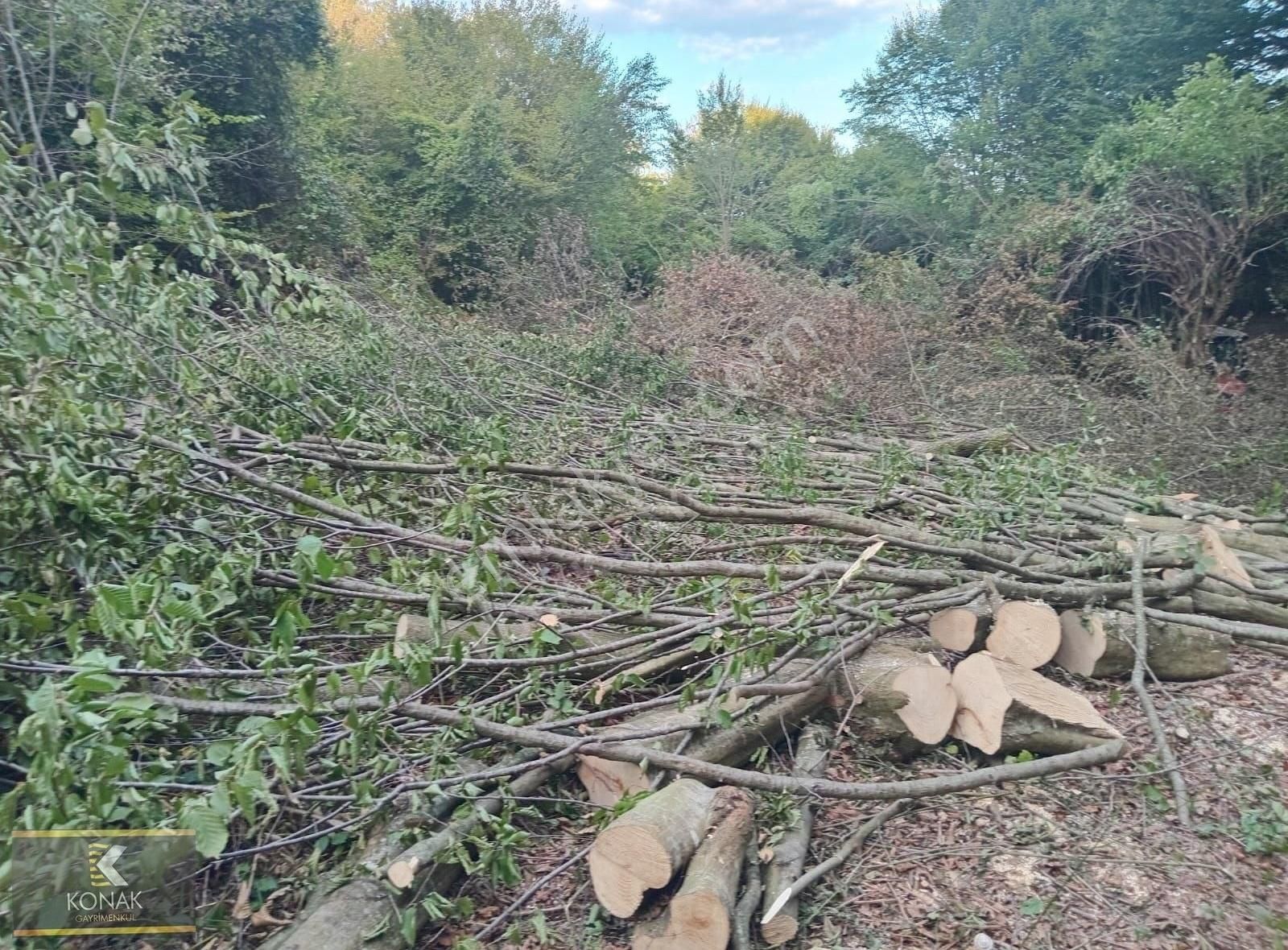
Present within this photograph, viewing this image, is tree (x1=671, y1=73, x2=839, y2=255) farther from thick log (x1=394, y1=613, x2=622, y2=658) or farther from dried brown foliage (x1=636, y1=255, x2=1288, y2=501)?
thick log (x1=394, y1=613, x2=622, y2=658)

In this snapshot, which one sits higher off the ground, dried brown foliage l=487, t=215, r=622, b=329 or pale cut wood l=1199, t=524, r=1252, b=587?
dried brown foliage l=487, t=215, r=622, b=329

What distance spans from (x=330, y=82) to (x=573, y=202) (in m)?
5.32

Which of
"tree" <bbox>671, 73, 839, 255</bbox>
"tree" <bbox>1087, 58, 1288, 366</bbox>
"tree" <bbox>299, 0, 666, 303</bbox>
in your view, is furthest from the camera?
"tree" <bbox>671, 73, 839, 255</bbox>

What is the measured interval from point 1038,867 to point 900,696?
2.07ft

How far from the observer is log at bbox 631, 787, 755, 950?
1862mm

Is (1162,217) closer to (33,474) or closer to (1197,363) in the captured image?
(1197,363)

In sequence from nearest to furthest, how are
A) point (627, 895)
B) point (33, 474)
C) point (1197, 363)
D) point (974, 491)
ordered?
1. point (627, 895)
2. point (33, 474)
3. point (974, 491)
4. point (1197, 363)

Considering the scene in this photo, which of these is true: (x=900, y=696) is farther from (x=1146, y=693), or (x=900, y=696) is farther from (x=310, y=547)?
(x=310, y=547)

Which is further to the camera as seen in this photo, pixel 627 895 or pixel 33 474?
pixel 33 474

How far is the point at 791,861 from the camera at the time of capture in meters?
2.16

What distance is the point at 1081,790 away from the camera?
2551 millimetres

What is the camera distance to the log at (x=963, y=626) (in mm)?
2965

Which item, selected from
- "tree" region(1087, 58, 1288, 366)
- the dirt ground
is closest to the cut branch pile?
the dirt ground

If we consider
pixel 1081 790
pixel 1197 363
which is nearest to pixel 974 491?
pixel 1081 790
